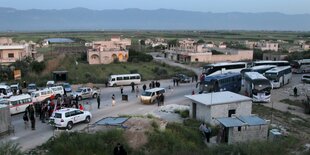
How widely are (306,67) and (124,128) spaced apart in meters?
42.6

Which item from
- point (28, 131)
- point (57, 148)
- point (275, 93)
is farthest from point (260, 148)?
point (275, 93)

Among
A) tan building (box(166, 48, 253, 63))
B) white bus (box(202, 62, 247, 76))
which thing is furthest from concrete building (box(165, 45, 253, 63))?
white bus (box(202, 62, 247, 76))

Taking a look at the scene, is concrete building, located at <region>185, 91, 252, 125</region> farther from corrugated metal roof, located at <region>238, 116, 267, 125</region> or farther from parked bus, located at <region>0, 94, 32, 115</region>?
parked bus, located at <region>0, 94, 32, 115</region>

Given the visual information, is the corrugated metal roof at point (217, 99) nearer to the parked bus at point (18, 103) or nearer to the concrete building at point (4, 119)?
the concrete building at point (4, 119)

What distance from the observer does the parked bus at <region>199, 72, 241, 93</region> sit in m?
31.8

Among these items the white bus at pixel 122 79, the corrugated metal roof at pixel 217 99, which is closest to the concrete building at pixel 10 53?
the white bus at pixel 122 79

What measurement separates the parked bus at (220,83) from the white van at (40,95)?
13.2 metres

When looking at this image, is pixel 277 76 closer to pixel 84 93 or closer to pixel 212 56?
pixel 84 93

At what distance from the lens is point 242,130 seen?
18406 mm

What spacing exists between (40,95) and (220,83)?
15.4 m

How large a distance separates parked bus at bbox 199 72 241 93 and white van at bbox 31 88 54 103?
43.4 feet

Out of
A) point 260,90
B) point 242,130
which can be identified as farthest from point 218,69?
point 242,130

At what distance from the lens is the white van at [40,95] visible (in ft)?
94.4

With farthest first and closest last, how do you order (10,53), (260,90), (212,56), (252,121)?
(212,56), (10,53), (260,90), (252,121)
